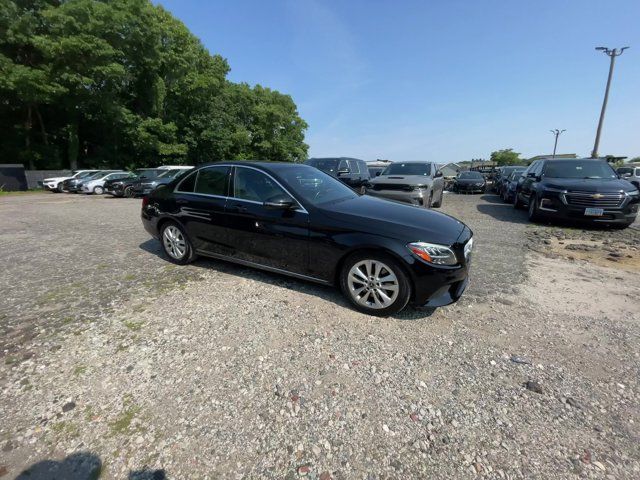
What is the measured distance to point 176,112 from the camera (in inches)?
1241

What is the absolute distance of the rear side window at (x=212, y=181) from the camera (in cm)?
430

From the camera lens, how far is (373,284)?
3271 mm

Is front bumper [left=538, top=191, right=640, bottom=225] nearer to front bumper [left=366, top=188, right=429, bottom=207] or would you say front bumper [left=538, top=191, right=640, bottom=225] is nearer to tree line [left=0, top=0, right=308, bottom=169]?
front bumper [left=366, top=188, right=429, bottom=207]

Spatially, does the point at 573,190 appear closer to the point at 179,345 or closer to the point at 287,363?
the point at 287,363

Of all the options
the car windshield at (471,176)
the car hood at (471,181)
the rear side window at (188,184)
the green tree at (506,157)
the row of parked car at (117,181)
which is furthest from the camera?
the green tree at (506,157)

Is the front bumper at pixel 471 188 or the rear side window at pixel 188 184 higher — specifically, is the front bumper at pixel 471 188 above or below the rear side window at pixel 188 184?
below

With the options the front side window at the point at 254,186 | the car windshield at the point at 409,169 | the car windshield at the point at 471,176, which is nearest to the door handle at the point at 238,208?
the front side window at the point at 254,186

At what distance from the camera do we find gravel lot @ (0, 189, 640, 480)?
5.93ft

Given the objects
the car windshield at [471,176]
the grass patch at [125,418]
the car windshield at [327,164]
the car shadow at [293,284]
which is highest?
the car windshield at [327,164]

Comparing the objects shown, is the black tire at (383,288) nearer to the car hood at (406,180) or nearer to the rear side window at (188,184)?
the rear side window at (188,184)

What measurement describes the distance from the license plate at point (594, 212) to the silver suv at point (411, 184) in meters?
3.49

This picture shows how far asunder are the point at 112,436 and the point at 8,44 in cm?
3228

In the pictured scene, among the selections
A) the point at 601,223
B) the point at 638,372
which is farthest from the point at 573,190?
the point at 638,372

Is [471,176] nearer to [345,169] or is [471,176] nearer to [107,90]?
[345,169]
